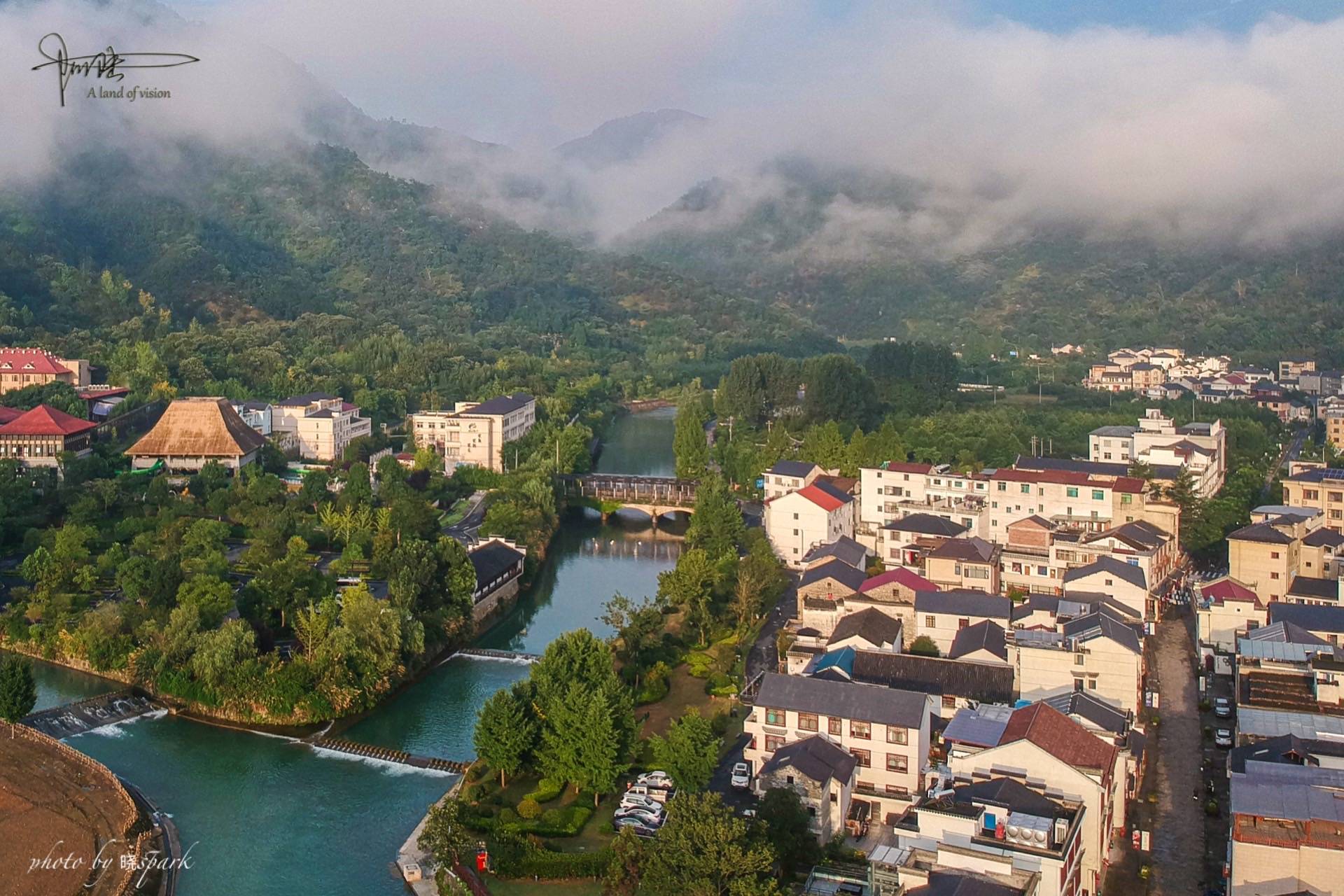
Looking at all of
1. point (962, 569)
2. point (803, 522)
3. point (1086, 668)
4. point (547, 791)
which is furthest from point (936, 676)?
point (803, 522)

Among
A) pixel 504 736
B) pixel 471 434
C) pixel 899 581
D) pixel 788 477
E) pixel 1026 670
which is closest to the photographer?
pixel 504 736

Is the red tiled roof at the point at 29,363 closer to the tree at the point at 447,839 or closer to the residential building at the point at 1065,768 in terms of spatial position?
the tree at the point at 447,839

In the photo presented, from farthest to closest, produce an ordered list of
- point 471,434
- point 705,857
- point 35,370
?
1. point 35,370
2. point 471,434
3. point 705,857

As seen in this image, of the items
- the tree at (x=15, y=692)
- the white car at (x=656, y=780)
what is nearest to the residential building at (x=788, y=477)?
the white car at (x=656, y=780)

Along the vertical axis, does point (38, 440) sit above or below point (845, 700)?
above

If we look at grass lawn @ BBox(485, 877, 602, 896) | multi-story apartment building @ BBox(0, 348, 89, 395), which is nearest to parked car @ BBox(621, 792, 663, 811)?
grass lawn @ BBox(485, 877, 602, 896)

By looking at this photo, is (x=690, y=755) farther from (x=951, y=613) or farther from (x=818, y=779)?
(x=951, y=613)

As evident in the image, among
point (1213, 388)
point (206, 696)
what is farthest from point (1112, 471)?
point (1213, 388)
